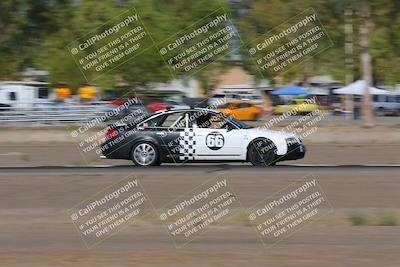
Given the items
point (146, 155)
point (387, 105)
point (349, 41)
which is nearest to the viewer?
point (146, 155)

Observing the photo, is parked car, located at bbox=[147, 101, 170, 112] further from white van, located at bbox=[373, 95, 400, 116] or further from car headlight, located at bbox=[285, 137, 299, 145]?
car headlight, located at bbox=[285, 137, 299, 145]

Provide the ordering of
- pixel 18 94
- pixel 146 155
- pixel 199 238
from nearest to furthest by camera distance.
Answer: pixel 199 238, pixel 146 155, pixel 18 94

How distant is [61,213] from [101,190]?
2.42m

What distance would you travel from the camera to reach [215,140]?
1711 centimetres

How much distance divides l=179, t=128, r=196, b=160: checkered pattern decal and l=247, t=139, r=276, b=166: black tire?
1.24 meters

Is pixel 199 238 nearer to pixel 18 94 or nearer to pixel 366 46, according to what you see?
pixel 366 46

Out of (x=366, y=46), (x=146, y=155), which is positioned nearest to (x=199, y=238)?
(x=146, y=155)

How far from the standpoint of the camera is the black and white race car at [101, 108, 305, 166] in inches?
Answer: 673

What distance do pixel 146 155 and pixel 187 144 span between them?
3.19 feet

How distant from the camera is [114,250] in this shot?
8211mm

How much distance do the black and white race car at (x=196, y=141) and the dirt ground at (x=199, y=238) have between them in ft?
5.82

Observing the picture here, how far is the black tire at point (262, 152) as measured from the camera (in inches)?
672

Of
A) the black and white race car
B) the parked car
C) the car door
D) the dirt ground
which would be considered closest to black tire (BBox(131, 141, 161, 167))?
the black and white race car

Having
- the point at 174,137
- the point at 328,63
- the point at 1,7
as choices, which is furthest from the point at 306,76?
the point at 174,137
